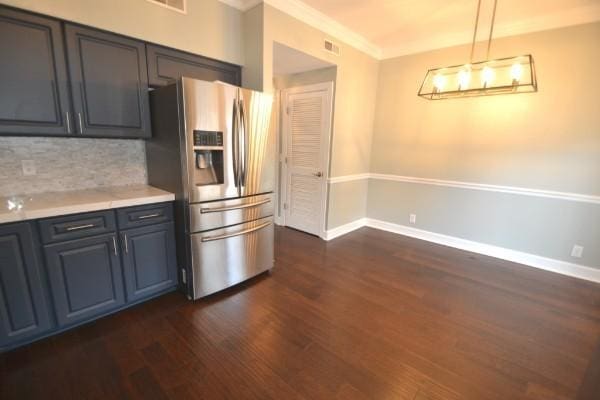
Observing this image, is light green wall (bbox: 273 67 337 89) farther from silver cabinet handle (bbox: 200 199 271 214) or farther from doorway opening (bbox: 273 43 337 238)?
silver cabinet handle (bbox: 200 199 271 214)

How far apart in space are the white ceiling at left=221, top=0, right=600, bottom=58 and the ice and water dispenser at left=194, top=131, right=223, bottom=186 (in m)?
1.49

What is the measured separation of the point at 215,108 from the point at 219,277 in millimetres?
1461

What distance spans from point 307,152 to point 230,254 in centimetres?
206

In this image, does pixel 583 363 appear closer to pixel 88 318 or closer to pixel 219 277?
pixel 219 277

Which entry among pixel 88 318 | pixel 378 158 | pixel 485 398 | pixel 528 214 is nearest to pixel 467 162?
pixel 528 214

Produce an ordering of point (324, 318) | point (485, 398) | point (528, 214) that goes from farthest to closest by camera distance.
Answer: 1. point (528, 214)
2. point (324, 318)
3. point (485, 398)

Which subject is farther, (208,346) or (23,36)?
(208,346)

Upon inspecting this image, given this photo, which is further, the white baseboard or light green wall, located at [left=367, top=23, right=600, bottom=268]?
the white baseboard

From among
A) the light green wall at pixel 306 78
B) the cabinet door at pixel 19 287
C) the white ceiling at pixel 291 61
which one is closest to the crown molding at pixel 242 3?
the white ceiling at pixel 291 61

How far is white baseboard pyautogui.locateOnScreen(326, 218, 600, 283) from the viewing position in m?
2.93

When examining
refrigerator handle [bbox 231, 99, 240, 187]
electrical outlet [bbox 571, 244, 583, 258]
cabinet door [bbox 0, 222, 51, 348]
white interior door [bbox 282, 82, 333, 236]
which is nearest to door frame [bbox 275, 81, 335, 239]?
white interior door [bbox 282, 82, 333, 236]

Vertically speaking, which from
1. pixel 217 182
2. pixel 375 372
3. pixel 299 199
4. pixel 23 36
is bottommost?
pixel 375 372

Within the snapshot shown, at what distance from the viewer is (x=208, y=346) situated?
184 centimetres

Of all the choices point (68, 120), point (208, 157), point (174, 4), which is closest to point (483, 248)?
point (208, 157)
